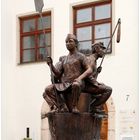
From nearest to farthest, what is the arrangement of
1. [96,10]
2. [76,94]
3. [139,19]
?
[76,94]
[139,19]
[96,10]

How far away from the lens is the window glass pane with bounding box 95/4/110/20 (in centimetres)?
1443

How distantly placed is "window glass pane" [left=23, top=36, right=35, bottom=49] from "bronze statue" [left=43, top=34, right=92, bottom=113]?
34.5ft

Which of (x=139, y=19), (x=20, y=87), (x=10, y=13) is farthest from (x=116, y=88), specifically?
(x=10, y=13)

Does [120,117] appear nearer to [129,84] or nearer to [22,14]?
[129,84]

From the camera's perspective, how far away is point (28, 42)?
16062mm

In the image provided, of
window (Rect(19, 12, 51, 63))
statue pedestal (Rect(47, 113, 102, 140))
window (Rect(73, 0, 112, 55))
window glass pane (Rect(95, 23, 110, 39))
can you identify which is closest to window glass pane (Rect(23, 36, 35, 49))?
window (Rect(19, 12, 51, 63))

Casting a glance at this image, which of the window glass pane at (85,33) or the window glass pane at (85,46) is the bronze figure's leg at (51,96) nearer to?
the window glass pane at (85,46)

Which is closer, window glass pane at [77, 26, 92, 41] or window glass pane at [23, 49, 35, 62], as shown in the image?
window glass pane at [77, 26, 92, 41]

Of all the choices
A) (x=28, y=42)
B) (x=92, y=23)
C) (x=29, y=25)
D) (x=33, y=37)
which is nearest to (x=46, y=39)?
(x=33, y=37)

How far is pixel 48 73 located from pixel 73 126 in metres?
10.1

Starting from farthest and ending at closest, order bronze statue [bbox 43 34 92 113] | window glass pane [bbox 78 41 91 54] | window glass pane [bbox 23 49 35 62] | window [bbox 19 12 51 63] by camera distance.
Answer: window glass pane [bbox 23 49 35 62] → window [bbox 19 12 51 63] → window glass pane [bbox 78 41 91 54] → bronze statue [bbox 43 34 92 113]

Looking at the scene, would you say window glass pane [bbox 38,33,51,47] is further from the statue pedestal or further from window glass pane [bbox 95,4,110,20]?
the statue pedestal

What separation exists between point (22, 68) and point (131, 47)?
351cm

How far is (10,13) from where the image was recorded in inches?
640
